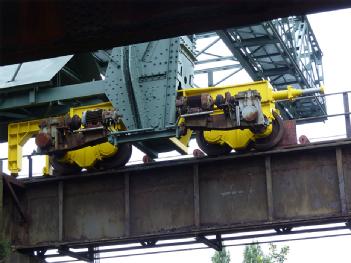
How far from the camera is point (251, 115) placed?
12125mm

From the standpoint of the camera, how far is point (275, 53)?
23297 millimetres

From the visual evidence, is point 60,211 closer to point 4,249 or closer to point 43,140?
point 43,140

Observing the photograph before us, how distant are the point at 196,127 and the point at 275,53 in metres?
11.6

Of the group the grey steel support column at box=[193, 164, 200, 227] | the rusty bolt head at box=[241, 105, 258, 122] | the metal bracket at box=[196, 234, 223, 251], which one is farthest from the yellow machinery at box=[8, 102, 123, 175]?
the rusty bolt head at box=[241, 105, 258, 122]

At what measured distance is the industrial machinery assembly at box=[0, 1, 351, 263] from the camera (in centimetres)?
1241

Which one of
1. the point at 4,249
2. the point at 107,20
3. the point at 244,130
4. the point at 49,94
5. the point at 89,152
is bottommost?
the point at 4,249

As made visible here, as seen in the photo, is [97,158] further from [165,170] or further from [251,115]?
[251,115]

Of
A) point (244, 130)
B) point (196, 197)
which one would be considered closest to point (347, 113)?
point (244, 130)

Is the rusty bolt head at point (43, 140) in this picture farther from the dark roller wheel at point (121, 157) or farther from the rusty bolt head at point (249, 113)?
the rusty bolt head at point (249, 113)

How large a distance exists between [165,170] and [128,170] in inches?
27.8

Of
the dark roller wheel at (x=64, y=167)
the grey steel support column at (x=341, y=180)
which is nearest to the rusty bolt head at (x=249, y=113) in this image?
the grey steel support column at (x=341, y=180)

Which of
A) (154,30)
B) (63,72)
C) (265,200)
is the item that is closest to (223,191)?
(265,200)

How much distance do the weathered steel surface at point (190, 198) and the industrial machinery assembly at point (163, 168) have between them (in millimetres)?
19

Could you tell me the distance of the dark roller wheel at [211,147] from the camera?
1308 cm
